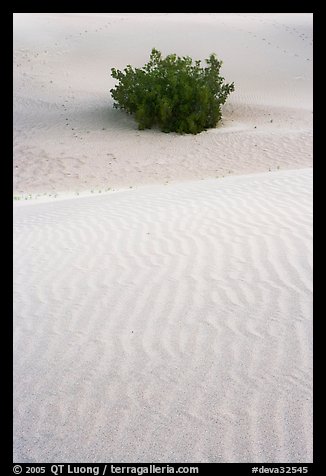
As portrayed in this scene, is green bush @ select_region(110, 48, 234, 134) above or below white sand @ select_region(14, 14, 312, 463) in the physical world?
above

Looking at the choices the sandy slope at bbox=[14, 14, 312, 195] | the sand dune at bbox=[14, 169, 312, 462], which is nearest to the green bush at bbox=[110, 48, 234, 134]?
the sandy slope at bbox=[14, 14, 312, 195]

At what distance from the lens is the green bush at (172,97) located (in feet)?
62.5

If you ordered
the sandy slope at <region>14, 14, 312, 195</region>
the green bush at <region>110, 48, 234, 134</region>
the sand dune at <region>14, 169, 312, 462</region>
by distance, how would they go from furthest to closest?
the green bush at <region>110, 48, 234, 134</region>, the sandy slope at <region>14, 14, 312, 195</region>, the sand dune at <region>14, 169, 312, 462</region>

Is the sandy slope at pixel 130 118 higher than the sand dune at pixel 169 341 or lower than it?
higher

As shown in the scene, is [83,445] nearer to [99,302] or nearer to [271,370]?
[271,370]

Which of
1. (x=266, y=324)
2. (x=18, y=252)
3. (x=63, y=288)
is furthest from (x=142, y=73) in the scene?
(x=266, y=324)

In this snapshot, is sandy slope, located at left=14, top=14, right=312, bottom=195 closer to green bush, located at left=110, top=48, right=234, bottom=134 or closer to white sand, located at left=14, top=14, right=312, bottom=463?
green bush, located at left=110, top=48, right=234, bottom=134

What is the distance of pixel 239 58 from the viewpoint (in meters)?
33.8

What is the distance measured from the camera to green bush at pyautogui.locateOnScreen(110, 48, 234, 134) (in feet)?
62.5

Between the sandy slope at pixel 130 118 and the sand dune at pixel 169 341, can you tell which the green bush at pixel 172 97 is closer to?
the sandy slope at pixel 130 118

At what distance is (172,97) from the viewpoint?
1931 cm

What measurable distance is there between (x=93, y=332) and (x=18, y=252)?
8.68 ft

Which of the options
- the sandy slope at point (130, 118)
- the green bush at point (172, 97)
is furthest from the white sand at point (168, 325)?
the green bush at point (172, 97)

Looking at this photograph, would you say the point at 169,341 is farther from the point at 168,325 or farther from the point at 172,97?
the point at 172,97
